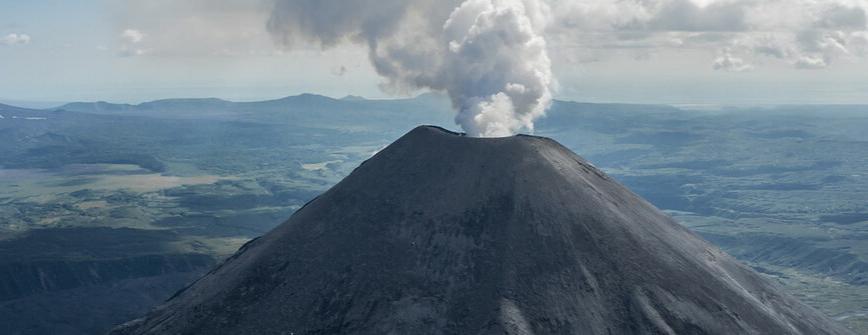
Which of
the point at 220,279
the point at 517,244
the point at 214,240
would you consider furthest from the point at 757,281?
the point at 214,240

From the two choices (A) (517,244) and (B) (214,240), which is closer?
(A) (517,244)

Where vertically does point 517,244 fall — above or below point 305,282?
above

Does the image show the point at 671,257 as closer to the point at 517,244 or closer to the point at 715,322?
the point at 715,322

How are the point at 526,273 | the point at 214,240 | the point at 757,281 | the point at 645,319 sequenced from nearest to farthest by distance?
the point at 645,319
the point at 526,273
the point at 757,281
the point at 214,240

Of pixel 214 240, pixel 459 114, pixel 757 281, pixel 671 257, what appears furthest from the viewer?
pixel 214 240

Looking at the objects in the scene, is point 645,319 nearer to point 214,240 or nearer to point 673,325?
point 673,325

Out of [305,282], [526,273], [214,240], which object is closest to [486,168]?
[526,273]

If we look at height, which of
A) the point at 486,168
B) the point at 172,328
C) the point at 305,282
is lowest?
the point at 172,328
